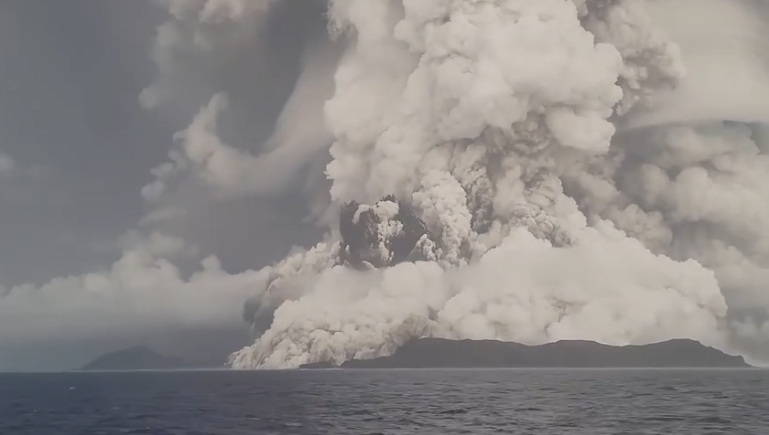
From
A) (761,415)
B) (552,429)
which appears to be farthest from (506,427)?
(761,415)

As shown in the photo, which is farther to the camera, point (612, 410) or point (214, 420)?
point (612, 410)

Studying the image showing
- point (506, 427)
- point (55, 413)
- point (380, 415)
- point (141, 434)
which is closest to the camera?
point (141, 434)

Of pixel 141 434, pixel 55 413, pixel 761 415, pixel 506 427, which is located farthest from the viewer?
pixel 55 413

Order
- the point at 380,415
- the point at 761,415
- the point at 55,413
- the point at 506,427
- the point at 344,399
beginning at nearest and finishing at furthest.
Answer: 1. the point at 506,427
2. the point at 761,415
3. the point at 380,415
4. the point at 55,413
5. the point at 344,399

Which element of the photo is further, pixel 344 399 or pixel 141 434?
pixel 344 399

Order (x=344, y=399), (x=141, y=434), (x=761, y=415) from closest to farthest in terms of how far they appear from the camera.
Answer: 1. (x=141, y=434)
2. (x=761, y=415)
3. (x=344, y=399)

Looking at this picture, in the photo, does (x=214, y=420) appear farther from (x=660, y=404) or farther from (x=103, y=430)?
(x=660, y=404)

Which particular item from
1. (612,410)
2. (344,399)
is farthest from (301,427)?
(344,399)

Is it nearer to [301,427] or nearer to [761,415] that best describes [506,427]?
[301,427]
